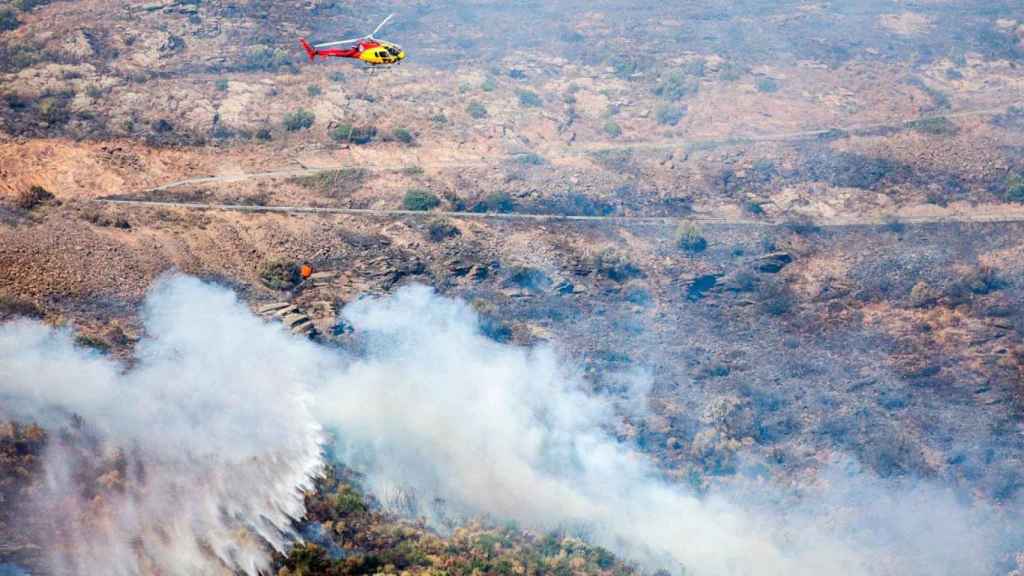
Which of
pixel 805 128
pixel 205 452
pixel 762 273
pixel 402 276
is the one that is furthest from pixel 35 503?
pixel 805 128

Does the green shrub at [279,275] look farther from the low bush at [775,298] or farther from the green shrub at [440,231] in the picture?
the low bush at [775,298]

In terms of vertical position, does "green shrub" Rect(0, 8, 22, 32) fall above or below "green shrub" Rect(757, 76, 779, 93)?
above

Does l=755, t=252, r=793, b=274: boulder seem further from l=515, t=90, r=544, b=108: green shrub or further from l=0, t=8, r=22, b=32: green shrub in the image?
l=0, t=8, r=22, b=32: green shrub

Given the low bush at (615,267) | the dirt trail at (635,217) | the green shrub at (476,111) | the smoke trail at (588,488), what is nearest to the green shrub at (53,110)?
the dirt trail at (635,217)

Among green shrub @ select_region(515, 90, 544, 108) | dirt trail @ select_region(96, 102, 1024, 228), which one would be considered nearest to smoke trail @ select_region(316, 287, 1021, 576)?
dirt trail @ select_region(96, 102, 1024, 228)

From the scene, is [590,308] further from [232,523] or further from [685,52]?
[685,52]

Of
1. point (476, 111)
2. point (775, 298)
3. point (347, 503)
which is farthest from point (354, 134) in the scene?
point (347, 503)
